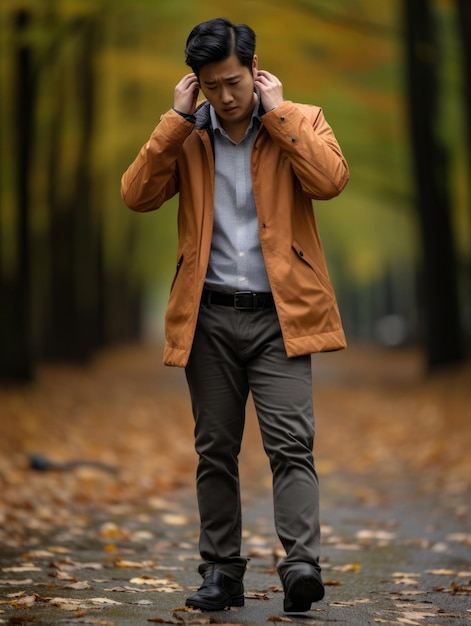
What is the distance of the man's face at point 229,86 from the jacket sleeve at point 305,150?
→ 12 cm

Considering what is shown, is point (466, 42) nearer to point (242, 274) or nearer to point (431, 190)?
point (431, 190)

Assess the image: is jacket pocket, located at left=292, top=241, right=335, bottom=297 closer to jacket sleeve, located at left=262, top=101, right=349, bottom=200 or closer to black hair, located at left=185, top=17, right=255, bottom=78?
jacket sleeve, located at left=262, top=101, right=349, bottom=200

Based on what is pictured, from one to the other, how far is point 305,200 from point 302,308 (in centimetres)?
45

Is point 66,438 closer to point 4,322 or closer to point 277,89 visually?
point 4,322

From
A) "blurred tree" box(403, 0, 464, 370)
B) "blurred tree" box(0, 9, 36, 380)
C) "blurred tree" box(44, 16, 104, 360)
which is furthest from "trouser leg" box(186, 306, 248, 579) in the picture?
"blurred tree" box(44, 16, 104, 360)

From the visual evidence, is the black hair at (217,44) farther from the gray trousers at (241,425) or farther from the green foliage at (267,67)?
the green foliage at (267,67)

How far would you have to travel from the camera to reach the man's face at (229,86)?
14.4 feet

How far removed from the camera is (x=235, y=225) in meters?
4.63

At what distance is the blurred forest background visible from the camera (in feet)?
50.6

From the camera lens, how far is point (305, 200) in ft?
15.3

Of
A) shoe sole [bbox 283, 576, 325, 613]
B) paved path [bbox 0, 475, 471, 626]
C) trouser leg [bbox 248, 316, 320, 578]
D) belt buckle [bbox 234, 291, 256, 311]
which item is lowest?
paved path [bbox 0, 475, 471, 626]

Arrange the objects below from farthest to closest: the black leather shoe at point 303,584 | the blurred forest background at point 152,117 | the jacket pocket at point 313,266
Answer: the blurred forest background at point 152,117 < the jacket pocket at point 313,266 < the black leather shoe at point 303,584

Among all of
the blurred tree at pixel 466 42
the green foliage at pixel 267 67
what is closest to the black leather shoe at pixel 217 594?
the green foliage at pixel 267 67

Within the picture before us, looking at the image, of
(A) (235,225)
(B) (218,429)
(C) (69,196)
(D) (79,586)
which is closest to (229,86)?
(A) (235,225)
